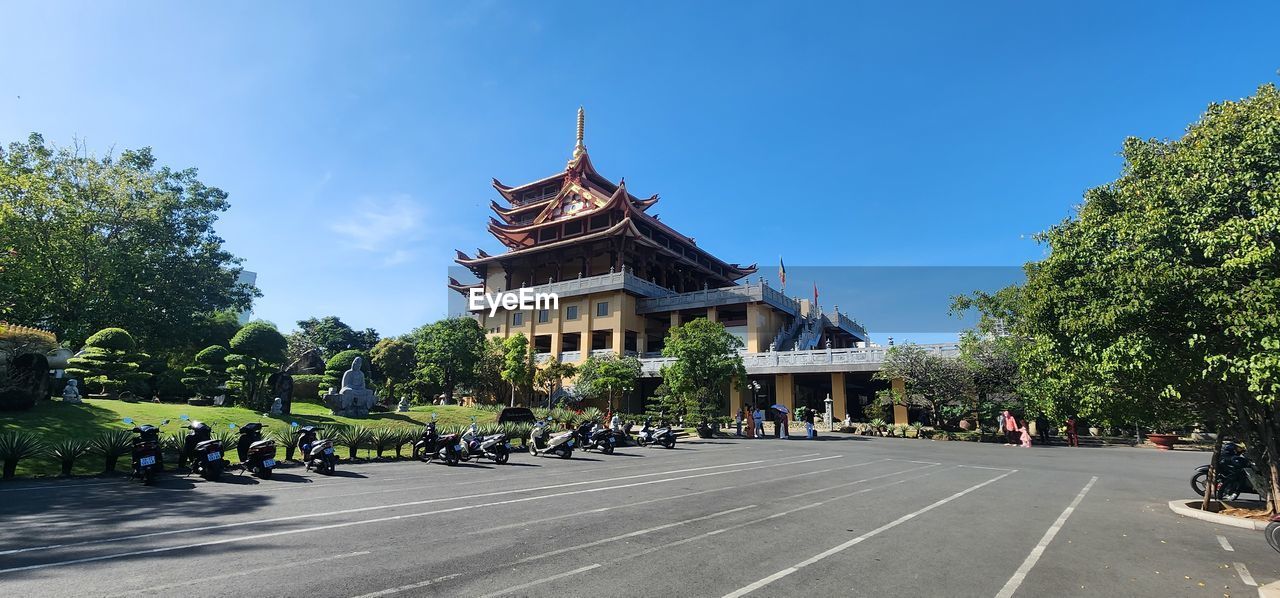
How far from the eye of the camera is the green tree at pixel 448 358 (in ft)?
121

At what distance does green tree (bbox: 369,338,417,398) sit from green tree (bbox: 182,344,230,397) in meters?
12.6

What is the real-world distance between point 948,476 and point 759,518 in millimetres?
8090

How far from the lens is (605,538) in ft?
22.0

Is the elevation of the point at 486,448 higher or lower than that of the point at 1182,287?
lower

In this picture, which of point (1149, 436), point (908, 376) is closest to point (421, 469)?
point (908, 376)

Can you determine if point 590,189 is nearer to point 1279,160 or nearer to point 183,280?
point 183,280

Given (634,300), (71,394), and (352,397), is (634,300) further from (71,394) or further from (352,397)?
(71,394)

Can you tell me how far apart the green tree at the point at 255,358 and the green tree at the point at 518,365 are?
12.6m

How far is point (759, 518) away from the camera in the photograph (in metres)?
8.12

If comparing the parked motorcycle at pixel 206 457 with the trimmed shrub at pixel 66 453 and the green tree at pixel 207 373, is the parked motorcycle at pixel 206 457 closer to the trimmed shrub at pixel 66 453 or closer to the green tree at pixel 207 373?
the trimmed shrub at pixel 66 453

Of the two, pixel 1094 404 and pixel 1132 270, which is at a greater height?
pixel 1132 270

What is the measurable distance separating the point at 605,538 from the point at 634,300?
119 ft

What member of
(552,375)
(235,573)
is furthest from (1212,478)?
(552,375)

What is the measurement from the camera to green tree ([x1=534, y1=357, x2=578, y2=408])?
116 ft
